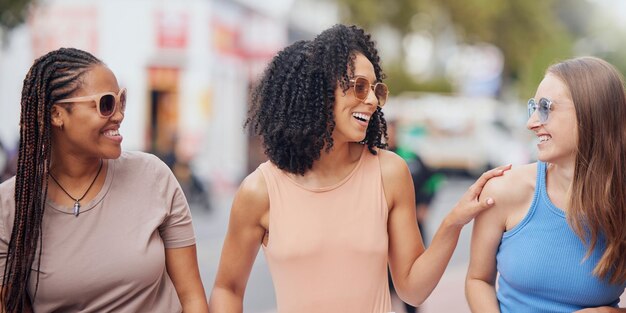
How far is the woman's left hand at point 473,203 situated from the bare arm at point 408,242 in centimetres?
5

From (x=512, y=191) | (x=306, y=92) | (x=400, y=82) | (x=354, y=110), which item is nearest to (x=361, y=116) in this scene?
(x=354, y=110)

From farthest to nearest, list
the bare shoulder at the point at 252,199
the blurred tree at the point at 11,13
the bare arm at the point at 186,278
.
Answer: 1. the blurred tree at the point at 11,13
2. the bare shoulder at the point at 252,199
3. the bare arm at the point at 186,278

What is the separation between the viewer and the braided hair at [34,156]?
A: 8.98ft

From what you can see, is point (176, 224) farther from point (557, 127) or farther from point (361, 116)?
point (557, 127)

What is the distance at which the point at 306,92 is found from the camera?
10.0 ft

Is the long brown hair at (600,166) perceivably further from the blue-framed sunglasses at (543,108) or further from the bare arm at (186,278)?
the bare arm at (186,278)

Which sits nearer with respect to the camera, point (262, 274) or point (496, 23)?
point (262, 274)

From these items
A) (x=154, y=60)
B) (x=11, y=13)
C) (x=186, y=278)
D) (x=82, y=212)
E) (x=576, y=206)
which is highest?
(x=11, y=13)

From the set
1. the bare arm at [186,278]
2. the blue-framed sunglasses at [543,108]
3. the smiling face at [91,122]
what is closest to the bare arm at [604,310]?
the blue-framed sunglasses at [543,108]

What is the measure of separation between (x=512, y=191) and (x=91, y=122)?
1.39 metres

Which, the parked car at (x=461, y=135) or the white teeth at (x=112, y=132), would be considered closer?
the white teeth at (x=112, y=132)

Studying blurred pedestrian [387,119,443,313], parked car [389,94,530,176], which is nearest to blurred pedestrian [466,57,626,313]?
blurred pedestrian [387,119,443,313]

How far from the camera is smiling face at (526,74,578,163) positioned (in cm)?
278

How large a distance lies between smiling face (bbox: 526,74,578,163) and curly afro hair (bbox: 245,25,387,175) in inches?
24.7
